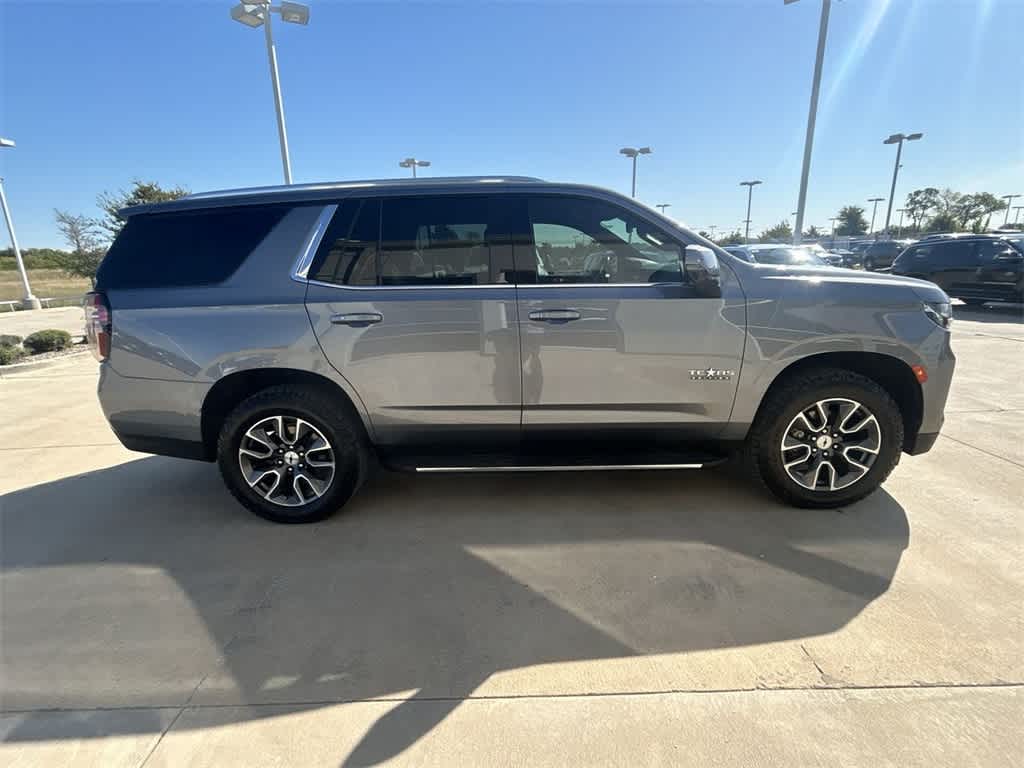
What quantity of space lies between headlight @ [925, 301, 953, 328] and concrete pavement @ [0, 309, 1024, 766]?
1.15m

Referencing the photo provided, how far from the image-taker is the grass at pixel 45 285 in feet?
89.9

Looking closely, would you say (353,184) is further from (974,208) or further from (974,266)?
(974,208)

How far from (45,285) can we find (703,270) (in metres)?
48.1

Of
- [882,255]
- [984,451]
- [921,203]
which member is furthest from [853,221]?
[984,451]

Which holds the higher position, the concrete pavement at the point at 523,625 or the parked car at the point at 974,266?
the parked car at the point at 974,266

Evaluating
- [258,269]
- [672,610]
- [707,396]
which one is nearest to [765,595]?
[672,610]

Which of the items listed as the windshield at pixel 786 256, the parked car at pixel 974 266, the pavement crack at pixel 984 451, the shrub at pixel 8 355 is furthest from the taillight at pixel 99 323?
the parked car at pixel 974 266

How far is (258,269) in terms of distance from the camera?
2.93 m

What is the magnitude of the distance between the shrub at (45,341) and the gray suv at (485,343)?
25.9 feet

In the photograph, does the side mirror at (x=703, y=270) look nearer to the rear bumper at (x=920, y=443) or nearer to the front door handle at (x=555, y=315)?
the front door handle at (x=555, y=315)

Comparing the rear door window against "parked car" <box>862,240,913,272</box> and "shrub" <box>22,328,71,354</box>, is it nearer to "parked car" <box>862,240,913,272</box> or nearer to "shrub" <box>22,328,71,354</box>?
"shrub" <box>22,328,71,354</box>

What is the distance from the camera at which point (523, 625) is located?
2252 mm

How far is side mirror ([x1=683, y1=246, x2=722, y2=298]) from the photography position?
269 cm

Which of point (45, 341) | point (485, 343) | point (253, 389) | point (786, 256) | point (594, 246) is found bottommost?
point (45, 341)
